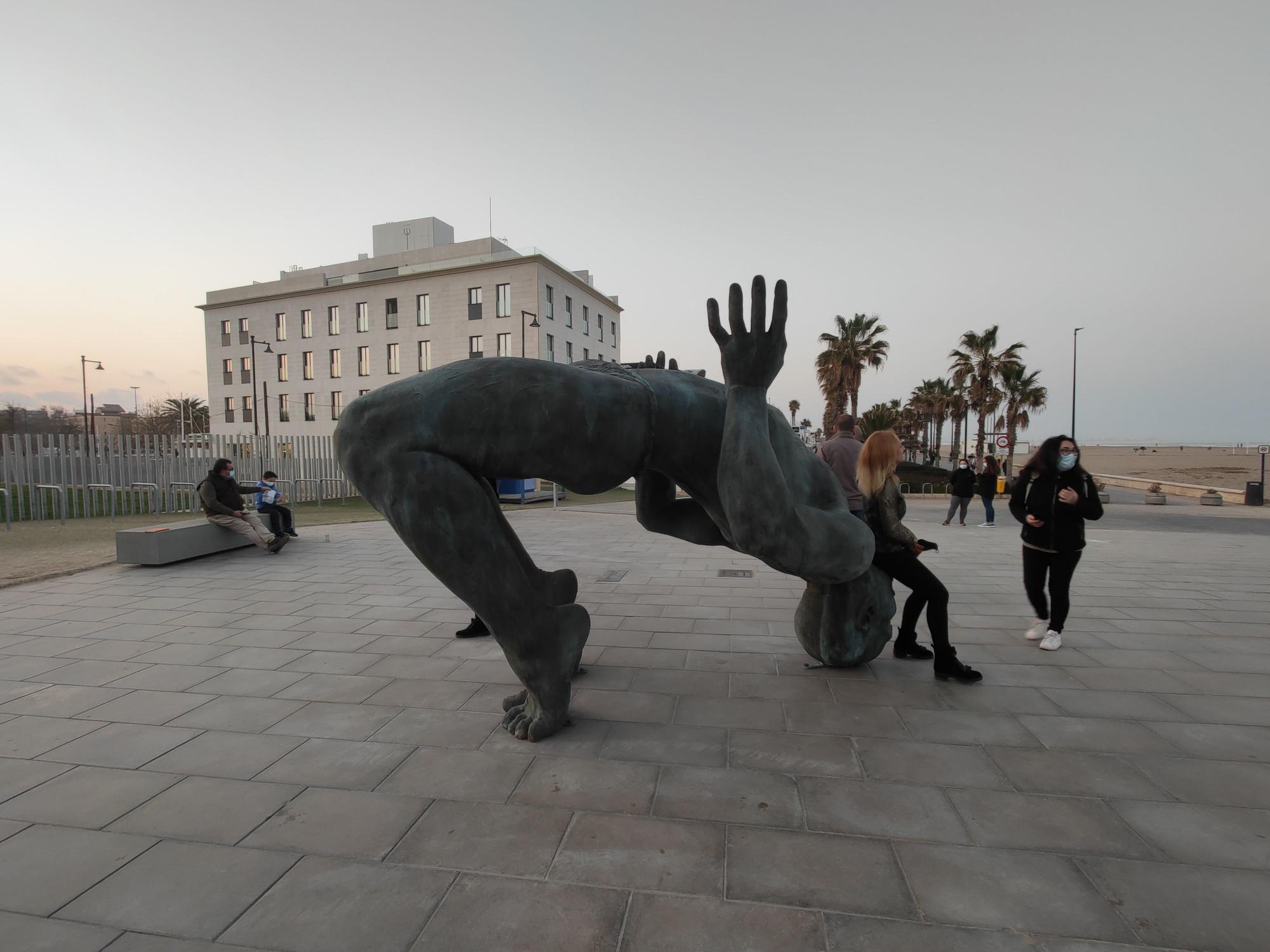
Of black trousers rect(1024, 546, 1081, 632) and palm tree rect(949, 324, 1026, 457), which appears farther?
palm tree rect(949, 324, 1026, 457)

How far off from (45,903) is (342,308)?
43.0 m

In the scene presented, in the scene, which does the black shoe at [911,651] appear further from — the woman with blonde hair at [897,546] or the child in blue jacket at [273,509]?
the child in blue jacket at [273,509]

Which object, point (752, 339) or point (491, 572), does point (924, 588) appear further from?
point (491, 572)

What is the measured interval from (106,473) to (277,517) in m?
9.54

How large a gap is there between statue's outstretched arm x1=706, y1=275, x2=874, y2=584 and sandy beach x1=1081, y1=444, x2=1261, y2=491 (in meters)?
47.7

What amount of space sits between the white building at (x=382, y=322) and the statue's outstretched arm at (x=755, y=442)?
32.0m

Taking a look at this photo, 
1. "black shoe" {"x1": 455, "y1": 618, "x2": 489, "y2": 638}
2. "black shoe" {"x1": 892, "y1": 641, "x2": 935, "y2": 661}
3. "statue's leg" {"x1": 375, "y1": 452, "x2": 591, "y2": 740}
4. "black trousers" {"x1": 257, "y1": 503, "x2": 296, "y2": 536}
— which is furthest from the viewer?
"black trousers" {"x1": 257, "y1": 503, "x2": 296, "y2": 536}

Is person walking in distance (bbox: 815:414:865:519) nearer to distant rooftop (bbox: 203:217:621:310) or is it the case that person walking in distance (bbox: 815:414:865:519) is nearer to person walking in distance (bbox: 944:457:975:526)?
person walking in distance (bbox: 944:457:975:526)

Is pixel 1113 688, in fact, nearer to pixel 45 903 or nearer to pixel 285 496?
pixel 45 903

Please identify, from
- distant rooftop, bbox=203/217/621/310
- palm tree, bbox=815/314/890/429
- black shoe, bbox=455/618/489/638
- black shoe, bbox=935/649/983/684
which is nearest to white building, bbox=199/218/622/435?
distant rooftop, bbox=203/217/621/310

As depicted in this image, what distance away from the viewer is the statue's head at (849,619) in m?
3.79

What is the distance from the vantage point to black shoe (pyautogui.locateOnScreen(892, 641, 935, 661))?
4289mm

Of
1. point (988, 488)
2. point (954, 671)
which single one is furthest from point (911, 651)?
point (988, 488)

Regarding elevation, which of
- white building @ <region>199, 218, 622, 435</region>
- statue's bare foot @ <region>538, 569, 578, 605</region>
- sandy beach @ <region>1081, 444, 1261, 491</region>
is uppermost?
white building @ <region>199, 218, 622, 435</region>
